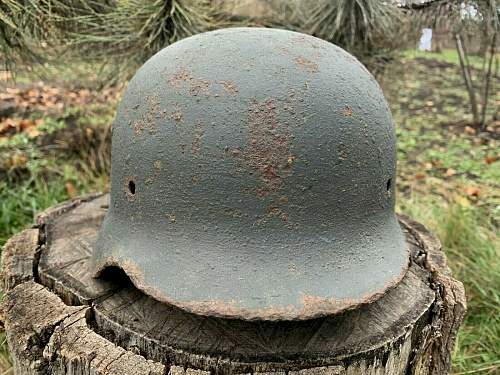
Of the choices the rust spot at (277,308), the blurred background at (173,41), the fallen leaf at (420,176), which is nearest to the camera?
the rust spot at (277,308)

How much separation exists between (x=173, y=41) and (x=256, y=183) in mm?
2228

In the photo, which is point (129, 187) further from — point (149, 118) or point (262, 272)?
point (262, 272)

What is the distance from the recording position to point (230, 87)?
1547 millimetres

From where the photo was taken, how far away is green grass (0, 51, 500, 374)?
3127mm

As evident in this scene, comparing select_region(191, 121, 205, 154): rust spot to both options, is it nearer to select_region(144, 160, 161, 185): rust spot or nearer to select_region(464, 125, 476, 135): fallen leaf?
select_region(144, 160, 161, 185): rust spot

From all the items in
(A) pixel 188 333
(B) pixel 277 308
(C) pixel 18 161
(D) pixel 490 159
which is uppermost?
(B) pixel 277 308

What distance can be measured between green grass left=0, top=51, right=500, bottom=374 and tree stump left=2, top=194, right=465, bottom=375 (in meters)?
1.00

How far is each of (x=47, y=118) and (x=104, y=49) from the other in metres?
2.12

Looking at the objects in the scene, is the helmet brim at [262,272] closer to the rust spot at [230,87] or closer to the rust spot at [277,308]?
the rust spot at [277,308]

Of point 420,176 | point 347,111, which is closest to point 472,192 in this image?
point 420,176

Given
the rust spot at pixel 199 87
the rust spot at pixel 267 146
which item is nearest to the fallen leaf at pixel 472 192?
the rust spot at pixel 267 146

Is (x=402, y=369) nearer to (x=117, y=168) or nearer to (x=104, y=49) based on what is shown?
(x=117, y=168)

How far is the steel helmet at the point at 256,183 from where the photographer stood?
4.90ft

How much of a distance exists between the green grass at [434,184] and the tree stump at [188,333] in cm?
100
